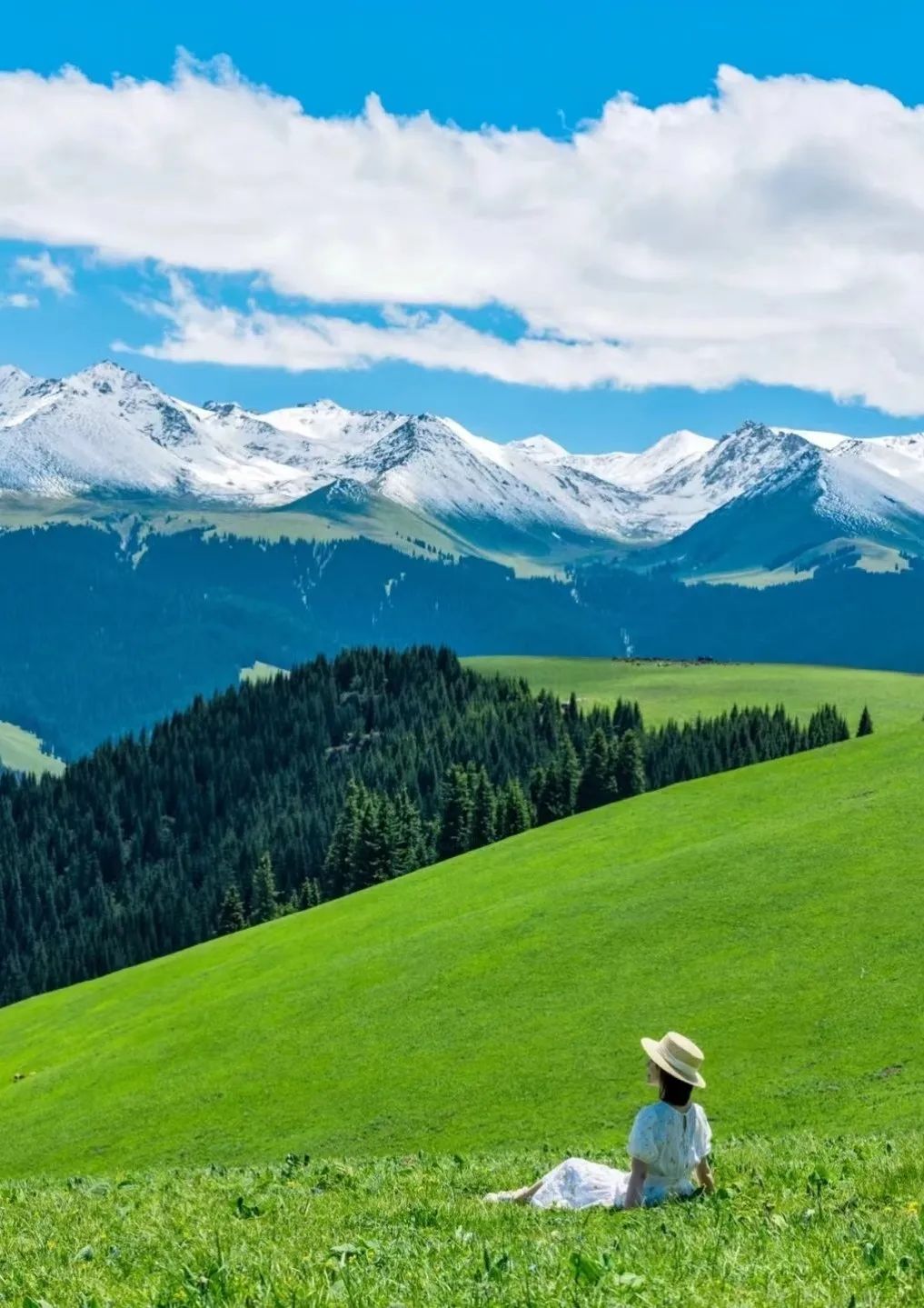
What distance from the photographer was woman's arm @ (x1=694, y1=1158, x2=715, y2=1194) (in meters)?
17.4

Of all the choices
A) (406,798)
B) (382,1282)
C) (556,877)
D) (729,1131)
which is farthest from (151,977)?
(382,1282)

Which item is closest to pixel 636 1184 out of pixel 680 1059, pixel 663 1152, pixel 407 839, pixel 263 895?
pixel 663 1152

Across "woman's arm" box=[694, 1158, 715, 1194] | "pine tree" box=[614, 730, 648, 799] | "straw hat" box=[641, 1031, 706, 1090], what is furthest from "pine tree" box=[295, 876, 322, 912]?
"straw hat" box=[641, 1031, 706, 1090]

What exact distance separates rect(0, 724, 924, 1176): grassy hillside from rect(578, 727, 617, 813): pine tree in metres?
66.6

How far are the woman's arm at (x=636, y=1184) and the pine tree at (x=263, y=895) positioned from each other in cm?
15598

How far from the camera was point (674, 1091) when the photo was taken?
16969mm

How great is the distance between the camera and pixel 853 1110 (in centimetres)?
3934

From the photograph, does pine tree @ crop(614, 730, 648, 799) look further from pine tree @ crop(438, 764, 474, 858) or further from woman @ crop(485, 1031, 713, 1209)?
woman @ crop(485, 1031, 713, 1209)

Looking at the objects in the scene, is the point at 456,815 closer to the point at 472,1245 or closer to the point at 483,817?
the point at 483,817

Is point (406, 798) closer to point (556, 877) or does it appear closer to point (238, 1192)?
point (556, 877)

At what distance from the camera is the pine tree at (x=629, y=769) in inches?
6275

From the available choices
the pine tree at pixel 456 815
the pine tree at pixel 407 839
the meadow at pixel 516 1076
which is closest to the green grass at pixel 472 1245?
the meadow at pixel 516 1076

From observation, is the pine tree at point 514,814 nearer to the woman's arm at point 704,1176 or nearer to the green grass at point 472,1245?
the green grass at point 472,1245

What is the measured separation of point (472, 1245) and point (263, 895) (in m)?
163
